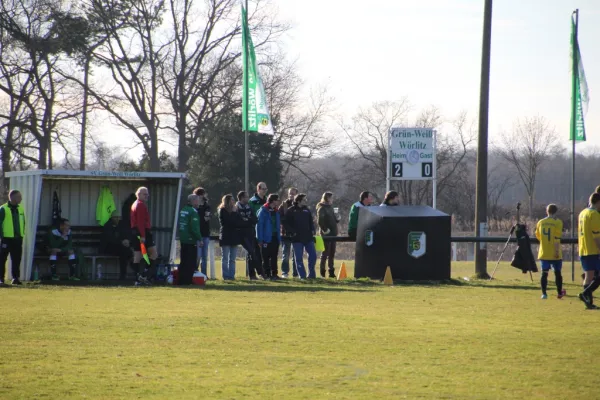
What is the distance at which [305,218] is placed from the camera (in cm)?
2339

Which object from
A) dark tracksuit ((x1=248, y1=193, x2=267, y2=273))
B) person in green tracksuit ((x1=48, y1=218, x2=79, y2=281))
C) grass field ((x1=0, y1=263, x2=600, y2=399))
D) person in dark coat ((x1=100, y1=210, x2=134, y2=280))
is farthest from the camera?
dark tracksuit ((x1=248, y1=193, x2=267, y2=273))

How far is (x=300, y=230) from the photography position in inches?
917

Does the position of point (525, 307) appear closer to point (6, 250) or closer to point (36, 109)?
point (6, 250)

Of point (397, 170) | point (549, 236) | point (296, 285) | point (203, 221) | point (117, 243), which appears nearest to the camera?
point (549, 236)

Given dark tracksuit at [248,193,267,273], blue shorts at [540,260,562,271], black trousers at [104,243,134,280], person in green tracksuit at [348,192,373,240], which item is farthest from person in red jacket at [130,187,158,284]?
blue shorts at [540,260,562,271]

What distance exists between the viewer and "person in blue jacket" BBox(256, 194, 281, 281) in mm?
22797

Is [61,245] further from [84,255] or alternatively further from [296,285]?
[296,285]

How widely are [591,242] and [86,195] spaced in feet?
40.6

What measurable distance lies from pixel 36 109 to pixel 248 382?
42.5 m

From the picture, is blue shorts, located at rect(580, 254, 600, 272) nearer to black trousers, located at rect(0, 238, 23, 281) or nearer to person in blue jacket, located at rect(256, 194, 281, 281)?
person in blue jacket, located at rect(256, 194, 281, 281)

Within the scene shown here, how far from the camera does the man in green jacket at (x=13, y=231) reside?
20703mm

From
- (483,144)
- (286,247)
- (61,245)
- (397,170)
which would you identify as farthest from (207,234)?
(483,144)

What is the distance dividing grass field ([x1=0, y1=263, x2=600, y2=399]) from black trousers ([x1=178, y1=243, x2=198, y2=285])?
92.2 inches

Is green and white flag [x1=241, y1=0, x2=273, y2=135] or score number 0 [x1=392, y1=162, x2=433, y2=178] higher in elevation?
green and white flag [x1=241, y1=0, x2=273, y2=135]
